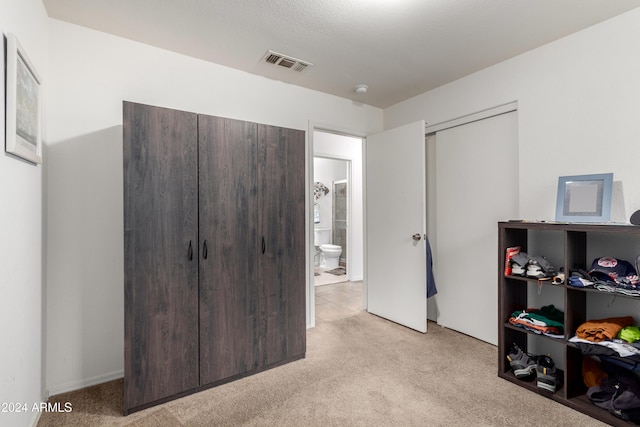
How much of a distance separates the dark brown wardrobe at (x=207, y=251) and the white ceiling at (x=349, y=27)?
646 millimetres

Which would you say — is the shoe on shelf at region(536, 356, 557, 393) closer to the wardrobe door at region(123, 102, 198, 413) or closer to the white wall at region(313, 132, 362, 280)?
the wardrobe door at region(123, 102, 198, 413)

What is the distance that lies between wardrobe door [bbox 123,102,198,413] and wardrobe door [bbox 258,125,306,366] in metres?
0.50

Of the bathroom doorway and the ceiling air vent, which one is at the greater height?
the ceiling air vent

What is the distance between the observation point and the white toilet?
19.9 ft

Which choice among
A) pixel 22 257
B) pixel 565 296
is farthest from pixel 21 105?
pixel 565 296

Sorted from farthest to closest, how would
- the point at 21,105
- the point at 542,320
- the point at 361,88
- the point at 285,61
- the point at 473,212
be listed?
the point at 361,88 → the point at 473,212 → the point at 285,61 → the point at 542,320 → the point at 21,105

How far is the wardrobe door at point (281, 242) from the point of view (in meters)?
2.33

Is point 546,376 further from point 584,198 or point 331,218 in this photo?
point 331,218

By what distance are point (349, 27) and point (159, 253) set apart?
197cm

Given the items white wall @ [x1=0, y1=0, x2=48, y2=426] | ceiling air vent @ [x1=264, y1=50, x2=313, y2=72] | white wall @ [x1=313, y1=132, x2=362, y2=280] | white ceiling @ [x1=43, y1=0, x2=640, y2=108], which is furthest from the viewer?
white wall @ [x1=313, y1=132, x2=362, y2=280]

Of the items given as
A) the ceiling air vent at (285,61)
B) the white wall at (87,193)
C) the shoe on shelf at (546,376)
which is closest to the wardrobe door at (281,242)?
the ceiling air vent at (285,61)

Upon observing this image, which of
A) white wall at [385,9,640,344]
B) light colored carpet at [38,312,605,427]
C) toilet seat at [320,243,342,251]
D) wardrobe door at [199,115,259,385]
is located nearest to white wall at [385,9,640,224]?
white wall at [385,9,640,344]

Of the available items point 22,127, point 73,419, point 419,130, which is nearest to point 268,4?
point 22,127

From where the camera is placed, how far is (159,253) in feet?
6.31
